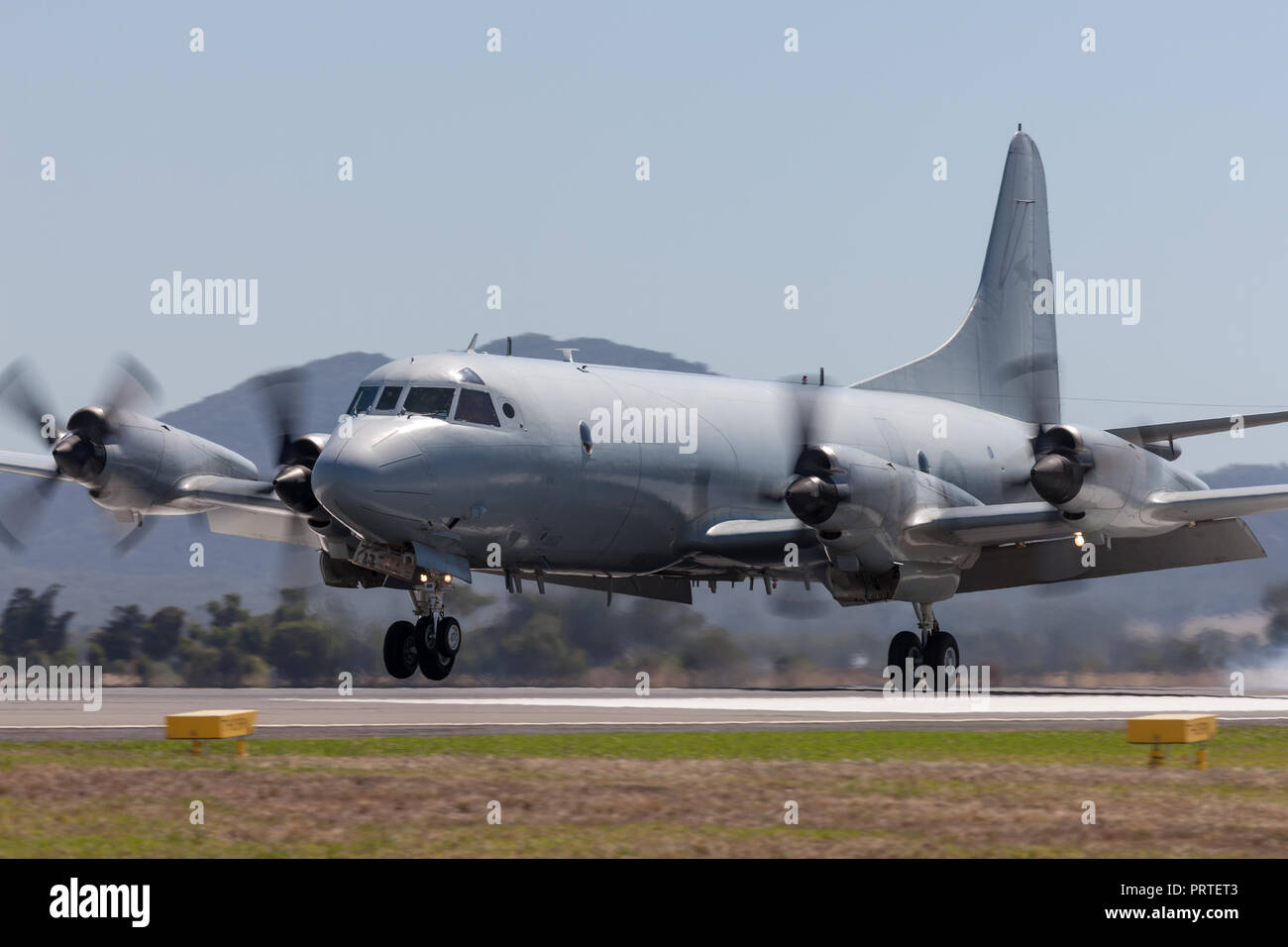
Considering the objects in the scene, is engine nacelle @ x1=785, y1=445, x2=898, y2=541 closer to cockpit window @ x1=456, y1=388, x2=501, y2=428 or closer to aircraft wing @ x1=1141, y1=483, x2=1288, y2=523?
aircraft wing @ x1=1141, y1=483, x2=1288, y2=523

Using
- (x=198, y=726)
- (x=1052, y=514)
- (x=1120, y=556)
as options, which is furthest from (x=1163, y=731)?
(x=1120, y=556)

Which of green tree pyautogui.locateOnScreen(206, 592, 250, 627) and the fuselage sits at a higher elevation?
the fuselage

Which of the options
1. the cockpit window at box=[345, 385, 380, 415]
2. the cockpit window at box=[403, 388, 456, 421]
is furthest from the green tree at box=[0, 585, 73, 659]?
the cockpit window at box=[403, 388, 456, 421]

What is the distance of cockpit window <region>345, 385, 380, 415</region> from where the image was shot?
24.9 meters

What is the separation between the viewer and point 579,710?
23.1 m

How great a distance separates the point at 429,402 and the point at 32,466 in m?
8.34

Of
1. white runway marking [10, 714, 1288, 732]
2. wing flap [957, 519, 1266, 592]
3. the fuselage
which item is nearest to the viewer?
white runway marking [10, 714, 1288, 732]

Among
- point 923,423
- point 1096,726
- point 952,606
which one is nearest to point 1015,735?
point 1096,726

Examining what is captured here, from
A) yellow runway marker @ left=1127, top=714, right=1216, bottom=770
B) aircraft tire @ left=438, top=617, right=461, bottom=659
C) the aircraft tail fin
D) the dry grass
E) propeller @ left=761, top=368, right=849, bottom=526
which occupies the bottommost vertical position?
the dry grass

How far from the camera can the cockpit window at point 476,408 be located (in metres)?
24.8

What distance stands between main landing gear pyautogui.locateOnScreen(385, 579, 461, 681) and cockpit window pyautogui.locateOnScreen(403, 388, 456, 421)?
9.07 feet

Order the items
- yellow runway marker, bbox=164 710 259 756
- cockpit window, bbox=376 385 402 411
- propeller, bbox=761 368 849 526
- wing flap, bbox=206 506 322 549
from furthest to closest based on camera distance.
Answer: wing flap, bbox=206 506 322 549
propeller, bbox=761 368 849 526
cockpit window, bbox=376 385 402 411
yellow runway marker, bbox=164 710 259 756

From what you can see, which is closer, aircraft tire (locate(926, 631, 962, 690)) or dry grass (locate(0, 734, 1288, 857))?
dry grass (locate(0, 734, 1288, 857))
